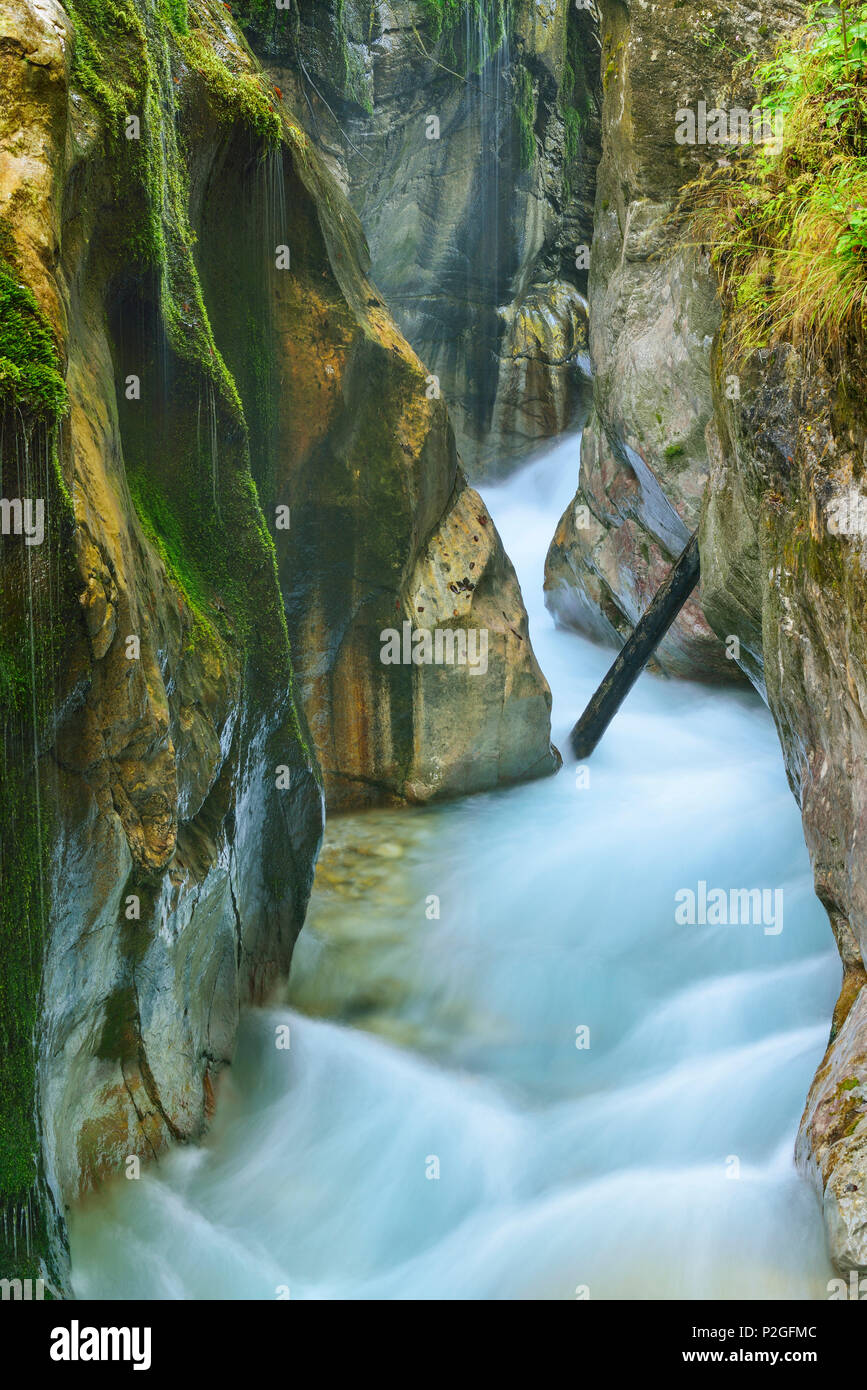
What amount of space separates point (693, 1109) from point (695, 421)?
6.00 meters

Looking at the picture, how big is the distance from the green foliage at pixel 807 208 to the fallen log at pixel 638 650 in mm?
2948

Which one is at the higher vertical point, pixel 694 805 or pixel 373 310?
pixel 373 310

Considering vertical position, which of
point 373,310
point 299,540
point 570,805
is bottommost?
point 570,805

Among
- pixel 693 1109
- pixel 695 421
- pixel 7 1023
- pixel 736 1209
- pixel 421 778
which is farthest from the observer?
pixel 695 421

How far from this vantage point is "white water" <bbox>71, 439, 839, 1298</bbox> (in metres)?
4.40

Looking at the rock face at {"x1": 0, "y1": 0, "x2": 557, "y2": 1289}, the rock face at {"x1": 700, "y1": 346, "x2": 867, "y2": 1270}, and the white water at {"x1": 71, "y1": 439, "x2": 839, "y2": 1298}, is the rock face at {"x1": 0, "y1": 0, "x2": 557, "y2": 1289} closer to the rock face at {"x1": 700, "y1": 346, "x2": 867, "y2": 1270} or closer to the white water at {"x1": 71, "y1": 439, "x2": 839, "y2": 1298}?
the white water at {"x1": 71, "y1": 439, "x2": 839, "y2": 1298}

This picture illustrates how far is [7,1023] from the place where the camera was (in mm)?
3354

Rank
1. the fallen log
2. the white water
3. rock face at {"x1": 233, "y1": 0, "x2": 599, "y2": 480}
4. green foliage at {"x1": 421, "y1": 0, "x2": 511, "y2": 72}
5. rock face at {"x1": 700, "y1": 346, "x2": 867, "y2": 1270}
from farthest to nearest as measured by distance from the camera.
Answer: rock face at {"x1": 233, "y1": 0, "x2": 599, "y2": 480}
green foliage at {"x1": 421, "y1": 0, "x2": 511, "y2": 72}
the fallen log
the white water
rock face at {"x1": 700, "y1": 346, "x2": 867, "y2": 1270}

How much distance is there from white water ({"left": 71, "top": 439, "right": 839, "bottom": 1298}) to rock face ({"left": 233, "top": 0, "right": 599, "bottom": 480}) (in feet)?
28.7

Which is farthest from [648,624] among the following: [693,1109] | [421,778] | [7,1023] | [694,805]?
[7,1023]

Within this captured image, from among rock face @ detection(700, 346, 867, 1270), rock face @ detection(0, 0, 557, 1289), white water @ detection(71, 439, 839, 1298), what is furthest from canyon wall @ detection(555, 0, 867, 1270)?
rock face @ detection(0, 0, 557, 1289)

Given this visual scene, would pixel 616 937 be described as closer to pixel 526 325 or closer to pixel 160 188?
pixel 160 188

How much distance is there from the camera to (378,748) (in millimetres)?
8602

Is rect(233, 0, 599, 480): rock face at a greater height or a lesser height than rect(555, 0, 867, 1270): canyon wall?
greater
